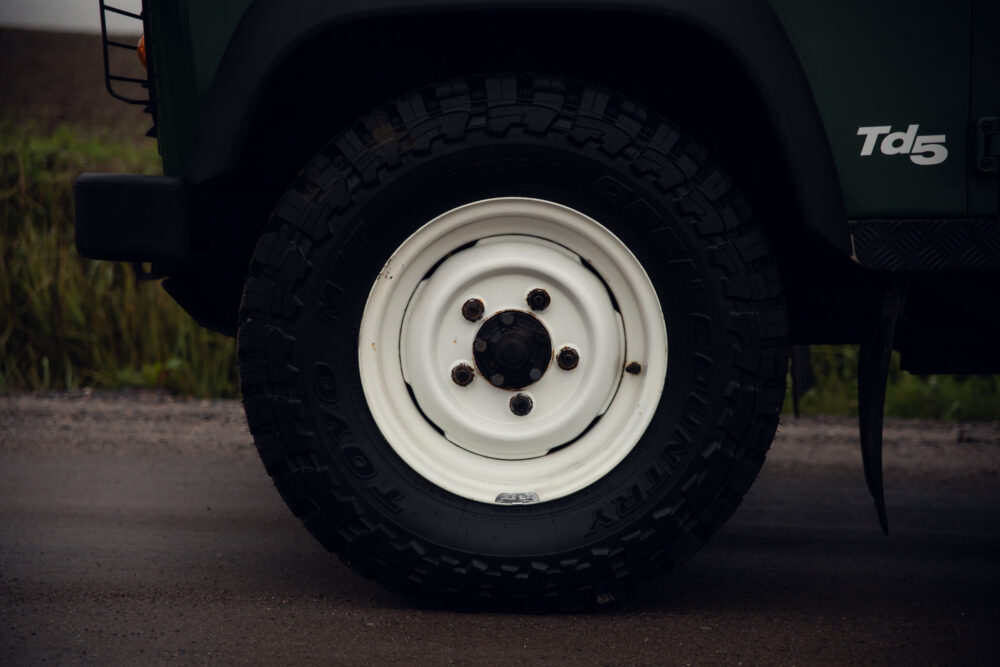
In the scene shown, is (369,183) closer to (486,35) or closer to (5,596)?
(486,35)

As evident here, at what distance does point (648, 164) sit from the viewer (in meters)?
2.05

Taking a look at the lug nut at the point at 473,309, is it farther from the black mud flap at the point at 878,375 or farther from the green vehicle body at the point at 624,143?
the black mud flap at the point at 878,375

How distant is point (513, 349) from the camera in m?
2.13

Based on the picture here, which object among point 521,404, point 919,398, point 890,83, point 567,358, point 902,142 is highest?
point 890,83

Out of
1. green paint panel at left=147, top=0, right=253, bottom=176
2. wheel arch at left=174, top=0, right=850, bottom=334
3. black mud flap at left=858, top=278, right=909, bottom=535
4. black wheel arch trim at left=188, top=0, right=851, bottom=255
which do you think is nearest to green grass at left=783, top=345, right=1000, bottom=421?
black mud flap at left=858, top=278, right=909, bottom=535

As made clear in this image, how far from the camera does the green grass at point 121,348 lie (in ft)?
18.0

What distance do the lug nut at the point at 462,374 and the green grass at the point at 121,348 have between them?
3.70 metres

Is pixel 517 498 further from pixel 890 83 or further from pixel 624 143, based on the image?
pixel 890 83

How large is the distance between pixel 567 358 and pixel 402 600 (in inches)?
26.8

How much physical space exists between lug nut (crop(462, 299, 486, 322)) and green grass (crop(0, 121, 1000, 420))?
3.71 metres

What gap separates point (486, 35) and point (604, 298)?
0.65 metres

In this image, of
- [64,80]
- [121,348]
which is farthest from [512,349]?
[64,80]

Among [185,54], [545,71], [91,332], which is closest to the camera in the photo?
[185,54]

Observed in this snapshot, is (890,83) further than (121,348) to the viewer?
No
